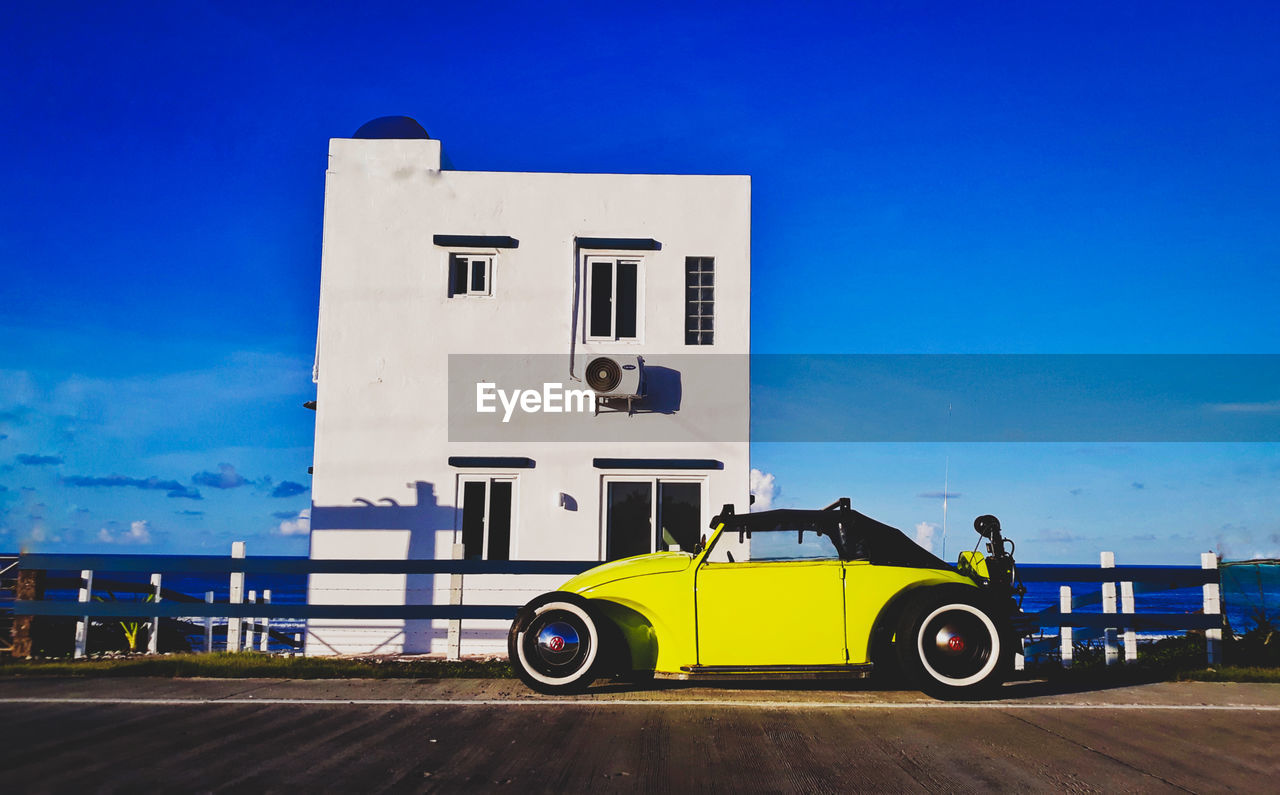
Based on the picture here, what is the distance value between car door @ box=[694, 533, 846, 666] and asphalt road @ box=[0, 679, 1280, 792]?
380 mm

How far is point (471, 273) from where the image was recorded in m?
13.0

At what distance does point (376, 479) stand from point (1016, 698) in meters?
8.43

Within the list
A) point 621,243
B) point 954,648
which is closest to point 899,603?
point 954,648

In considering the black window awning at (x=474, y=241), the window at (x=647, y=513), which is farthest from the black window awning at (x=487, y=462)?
the black window awning at (x=474, y=241)

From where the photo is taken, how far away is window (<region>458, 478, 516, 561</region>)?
40.8 feet

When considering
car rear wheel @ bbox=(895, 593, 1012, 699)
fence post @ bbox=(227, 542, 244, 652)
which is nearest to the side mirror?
car rear wheel @ bbox=(895, 593, 1012, 699)

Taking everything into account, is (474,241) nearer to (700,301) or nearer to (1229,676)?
(700,301)

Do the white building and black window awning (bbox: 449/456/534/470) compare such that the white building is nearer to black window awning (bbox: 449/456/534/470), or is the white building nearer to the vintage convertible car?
black window awning (bbox: 449/456/534/470)

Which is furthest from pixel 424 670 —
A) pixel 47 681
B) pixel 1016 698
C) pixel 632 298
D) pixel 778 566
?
pixel 632 298

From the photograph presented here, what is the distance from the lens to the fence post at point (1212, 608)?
8930 millimetres

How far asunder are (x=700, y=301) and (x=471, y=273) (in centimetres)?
324

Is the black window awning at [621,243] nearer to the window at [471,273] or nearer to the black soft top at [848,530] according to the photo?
the window at [471,273]

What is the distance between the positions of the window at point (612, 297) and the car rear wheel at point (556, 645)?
622cm

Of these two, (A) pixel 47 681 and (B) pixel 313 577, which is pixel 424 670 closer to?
(A) pixel 47 681
